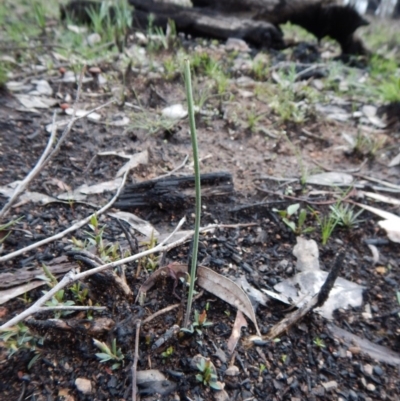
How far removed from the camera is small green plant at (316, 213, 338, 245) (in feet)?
4.76

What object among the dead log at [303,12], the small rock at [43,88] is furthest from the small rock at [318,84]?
the small rock at [43,88]

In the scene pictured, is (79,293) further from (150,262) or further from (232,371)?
(232,371)

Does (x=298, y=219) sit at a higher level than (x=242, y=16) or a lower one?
lower

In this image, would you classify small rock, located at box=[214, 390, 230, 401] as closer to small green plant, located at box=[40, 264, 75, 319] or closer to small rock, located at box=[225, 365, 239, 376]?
small rock, located at box=[225, 365, 239, 376]

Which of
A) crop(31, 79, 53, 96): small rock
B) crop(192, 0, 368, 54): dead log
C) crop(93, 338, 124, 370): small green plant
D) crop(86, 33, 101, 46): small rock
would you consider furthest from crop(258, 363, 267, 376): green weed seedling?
crop(192, 0, 368, 54): dead log

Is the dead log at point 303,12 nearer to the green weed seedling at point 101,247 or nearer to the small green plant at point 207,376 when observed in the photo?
the green weed seedling at point 101,247

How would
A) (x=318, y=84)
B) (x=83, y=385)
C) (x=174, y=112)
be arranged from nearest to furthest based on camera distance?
(x=83, y=385)
(x=174, y=112)
(x=318, y=84)

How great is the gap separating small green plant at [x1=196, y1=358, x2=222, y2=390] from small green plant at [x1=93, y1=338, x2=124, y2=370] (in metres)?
0.20

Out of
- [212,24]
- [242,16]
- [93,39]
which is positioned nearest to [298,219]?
[93,39]

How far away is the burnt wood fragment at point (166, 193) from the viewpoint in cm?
153

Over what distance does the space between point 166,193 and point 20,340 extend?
76 centimetres

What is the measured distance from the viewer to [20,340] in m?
0.96

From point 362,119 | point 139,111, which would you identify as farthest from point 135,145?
point 362,119

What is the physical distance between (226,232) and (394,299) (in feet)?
2.03
